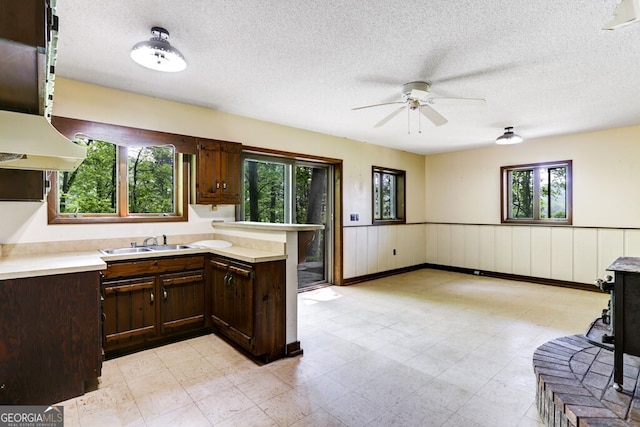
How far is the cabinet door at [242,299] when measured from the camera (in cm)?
265

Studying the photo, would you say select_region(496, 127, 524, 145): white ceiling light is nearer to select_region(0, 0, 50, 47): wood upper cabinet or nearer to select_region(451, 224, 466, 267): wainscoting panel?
select_region(451, 224, 466, 267): wainscoting panel

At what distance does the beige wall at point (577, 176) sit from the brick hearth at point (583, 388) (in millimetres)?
3605

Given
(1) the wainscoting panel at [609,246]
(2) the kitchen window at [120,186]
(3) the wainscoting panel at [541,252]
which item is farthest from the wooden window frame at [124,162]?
(1) the wainscoting panel at [609,246]

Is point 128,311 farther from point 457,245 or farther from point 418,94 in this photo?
point 457,245

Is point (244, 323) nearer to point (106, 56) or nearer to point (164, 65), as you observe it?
point (164, 65)

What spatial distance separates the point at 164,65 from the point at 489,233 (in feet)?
19.9

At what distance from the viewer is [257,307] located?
2619 mm

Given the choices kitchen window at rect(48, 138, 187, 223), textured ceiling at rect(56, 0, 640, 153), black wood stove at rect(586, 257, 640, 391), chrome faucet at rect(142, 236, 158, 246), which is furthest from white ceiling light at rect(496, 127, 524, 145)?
chrome faucet at rect(142, 236, 158, 246)

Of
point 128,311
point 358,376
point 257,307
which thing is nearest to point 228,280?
point 257,307

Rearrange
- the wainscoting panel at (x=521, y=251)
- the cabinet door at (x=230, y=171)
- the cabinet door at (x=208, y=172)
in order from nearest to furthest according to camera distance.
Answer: the cabinet door at (x=208, y=172) < the cabinet door at (x=230, y=171) < the wainscoting panel at (x=521, y=251)

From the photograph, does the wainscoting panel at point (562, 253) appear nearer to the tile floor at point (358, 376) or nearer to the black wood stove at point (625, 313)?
the tile floor at point (358, 376)

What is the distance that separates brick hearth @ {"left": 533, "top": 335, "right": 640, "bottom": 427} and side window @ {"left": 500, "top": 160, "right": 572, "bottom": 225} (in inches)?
150

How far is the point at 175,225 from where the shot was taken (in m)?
3.64

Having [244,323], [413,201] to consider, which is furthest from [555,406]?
[413,201]
